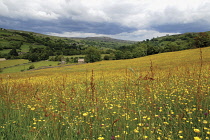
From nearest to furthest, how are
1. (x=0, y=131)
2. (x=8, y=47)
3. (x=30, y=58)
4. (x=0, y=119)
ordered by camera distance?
(x=0, y=131), (x=0, y=119), (x=30, y=58), (x=8, y=47)

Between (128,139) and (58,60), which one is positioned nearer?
(128,139)

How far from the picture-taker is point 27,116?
4566 mm

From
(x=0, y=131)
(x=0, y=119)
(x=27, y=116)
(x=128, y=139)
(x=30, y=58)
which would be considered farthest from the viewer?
(x=30, y=58)

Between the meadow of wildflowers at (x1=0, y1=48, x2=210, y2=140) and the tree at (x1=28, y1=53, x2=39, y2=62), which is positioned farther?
the tree at (x1=28, y1=53, x2=39, y2=62)

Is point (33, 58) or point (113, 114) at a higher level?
point (33, 58)

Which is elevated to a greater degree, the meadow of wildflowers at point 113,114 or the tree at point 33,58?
the tree at point 33,58

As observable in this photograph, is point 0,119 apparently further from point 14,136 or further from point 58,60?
point 58,60

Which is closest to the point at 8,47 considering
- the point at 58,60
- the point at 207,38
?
the point at 58,60

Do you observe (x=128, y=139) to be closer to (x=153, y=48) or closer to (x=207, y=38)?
(x=207, y=38)

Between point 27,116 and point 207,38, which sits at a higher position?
point 207,38

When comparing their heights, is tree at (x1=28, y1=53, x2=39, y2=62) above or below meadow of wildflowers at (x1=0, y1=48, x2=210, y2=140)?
above

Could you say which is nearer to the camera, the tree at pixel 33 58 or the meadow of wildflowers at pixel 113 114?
the meadow of wildflowers at pixel 113 114

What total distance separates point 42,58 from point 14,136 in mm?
100575

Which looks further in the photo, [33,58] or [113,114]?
[33,58]
